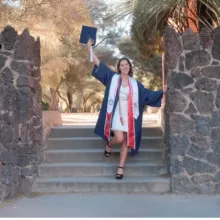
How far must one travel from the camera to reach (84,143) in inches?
269

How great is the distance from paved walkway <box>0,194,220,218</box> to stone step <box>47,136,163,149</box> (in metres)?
1.28

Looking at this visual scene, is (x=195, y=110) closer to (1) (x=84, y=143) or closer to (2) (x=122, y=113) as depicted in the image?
(2) (x=122, y=113)

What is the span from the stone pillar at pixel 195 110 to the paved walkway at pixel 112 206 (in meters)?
0.33

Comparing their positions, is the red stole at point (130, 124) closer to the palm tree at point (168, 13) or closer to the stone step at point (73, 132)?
the stone step at point (73, 132)

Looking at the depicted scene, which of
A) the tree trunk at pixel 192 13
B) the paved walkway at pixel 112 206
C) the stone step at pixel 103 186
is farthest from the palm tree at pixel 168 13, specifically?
the paved walkway at pixel 112 206

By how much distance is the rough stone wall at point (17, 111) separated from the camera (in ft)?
18.0

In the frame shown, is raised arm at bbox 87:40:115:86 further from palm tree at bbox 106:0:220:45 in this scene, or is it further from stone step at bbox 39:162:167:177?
stone step at bbox 39:162:167:177

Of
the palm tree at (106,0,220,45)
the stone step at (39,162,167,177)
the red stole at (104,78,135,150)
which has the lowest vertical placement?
the stone step at (39,162,167,177)

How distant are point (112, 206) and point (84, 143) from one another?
6.27ft

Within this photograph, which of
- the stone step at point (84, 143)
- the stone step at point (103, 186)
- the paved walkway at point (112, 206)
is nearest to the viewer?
the paved walkway at point (112, 206)

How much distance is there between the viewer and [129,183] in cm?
577

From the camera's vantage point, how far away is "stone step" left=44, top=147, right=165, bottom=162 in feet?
21.3

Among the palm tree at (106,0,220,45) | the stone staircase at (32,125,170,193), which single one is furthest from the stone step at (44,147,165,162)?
the palm tree at (106,0,220,45)

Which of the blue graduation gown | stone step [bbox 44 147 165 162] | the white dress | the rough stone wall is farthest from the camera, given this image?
stone step [bbox 44 147 165 162]
